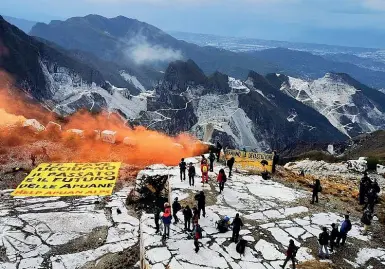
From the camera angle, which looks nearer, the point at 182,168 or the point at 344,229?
the point at 344,229

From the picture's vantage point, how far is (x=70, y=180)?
3272cm

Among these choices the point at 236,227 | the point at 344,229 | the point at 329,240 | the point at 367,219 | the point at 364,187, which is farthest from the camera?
the point at 364,187

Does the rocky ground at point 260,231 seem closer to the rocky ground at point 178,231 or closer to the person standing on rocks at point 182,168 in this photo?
the rocky ground at point 178,231

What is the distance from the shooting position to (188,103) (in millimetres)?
194625

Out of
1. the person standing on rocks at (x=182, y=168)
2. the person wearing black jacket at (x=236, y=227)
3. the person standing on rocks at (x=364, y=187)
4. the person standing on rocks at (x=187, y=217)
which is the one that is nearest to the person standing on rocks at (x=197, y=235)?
the person standing on rocks at (x=187, y=217)

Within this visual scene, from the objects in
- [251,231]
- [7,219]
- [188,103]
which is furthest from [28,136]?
[188,103]

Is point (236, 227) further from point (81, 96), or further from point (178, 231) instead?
point (81, 96)

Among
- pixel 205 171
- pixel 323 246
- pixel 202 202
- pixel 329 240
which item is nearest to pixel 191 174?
pixel 205 171

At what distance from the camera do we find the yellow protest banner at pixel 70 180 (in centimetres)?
3088

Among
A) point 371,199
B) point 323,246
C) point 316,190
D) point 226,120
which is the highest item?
point 316,190

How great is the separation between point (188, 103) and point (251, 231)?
172 metres

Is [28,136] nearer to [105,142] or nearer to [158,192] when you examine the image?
[105,142]

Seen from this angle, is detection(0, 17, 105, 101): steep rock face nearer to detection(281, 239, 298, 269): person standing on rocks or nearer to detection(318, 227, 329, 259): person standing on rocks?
detection(318, 227, 329, 259): person standing on rocks

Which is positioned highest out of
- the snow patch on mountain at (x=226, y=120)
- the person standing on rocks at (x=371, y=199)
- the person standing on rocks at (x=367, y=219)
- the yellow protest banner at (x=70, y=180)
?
the person standing on rocks at (x=371, y=199)
